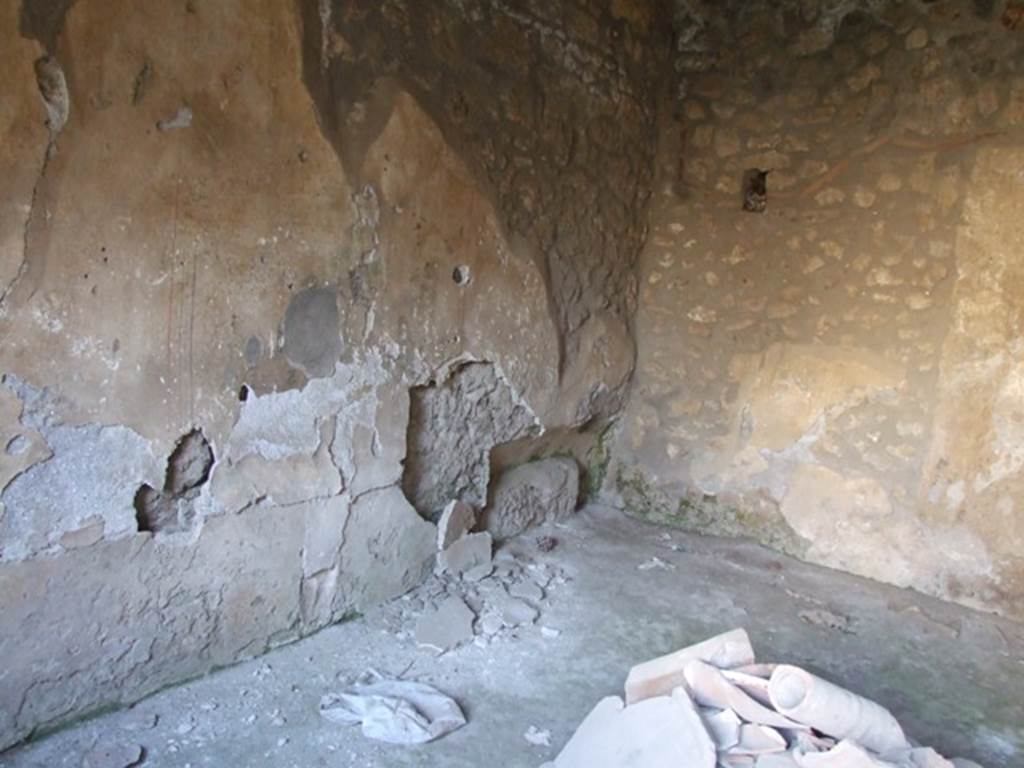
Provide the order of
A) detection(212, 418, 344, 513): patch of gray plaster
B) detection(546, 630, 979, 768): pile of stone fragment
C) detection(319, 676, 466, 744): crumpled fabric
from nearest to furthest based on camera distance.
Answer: detection(546, 630, 979, 768): pile of stone fragment, detection(319, 676, 466, 744): crumpled fabric, detection(212, 418, 344, 513): patch of gray plaster

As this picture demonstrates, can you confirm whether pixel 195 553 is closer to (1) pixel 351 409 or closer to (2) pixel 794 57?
(1) pixel 351 409

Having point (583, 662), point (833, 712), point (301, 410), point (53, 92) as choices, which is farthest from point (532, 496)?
point (53, 92)

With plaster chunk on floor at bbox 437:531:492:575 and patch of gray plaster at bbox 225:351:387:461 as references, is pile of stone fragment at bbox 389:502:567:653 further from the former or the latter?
patch of gray plaster at bbox 225:351:387:461

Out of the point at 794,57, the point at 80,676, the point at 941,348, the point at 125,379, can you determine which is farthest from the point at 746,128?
the point at 80,676

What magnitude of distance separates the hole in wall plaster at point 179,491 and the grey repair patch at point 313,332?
387 mm

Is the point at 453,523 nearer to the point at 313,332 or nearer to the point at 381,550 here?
the point at 381,550

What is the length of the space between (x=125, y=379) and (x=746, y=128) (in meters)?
2.96

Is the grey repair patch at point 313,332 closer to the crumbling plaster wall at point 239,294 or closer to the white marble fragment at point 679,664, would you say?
the crumbling plaster wall at point 239,294

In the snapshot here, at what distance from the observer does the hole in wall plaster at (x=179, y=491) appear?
2.24 metres

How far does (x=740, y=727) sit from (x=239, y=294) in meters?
1.78

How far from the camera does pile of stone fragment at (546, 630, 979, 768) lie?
1.77 metres

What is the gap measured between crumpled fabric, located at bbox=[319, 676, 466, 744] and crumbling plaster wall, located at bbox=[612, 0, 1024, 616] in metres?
2.01

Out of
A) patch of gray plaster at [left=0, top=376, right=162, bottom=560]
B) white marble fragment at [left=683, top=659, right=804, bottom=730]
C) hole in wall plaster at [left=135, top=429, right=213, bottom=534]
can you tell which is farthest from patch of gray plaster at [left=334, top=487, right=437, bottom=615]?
white marble fragment at [left=683, top=659, right=804, bottom=730]

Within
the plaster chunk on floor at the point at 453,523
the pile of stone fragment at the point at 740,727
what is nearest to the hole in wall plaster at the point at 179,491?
the plaster chunk on floor at the point at 453,523
